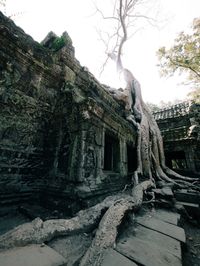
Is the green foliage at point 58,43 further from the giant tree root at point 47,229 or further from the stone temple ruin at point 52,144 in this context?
the giant tree root at point 47,229

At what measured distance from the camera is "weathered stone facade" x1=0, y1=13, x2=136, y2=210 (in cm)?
313

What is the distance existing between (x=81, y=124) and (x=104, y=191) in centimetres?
177

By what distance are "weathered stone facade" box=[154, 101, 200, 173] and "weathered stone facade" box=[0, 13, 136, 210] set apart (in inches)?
246

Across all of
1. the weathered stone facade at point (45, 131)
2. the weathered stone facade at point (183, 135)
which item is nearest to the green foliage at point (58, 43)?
the weathered stone facade at point (45, 131)

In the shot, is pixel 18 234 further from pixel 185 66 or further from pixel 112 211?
pixel 185 66

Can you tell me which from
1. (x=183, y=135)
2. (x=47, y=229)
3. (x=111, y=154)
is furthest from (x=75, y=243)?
(x=183, y=135)

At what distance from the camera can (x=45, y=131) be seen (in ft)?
12.9

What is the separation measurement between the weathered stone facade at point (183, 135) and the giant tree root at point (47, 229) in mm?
7838

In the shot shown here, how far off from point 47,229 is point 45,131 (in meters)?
2.53

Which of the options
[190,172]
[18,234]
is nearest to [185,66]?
[190,172]

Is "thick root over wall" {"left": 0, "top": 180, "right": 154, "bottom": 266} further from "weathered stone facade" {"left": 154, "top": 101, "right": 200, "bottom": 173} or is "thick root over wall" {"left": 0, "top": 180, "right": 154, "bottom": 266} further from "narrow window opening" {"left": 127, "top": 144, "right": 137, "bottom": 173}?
"weathered stone facade" {"left": 154, "top": 101, "right": 200, "bottom": 173}

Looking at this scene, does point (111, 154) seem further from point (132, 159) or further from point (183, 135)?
point (183, 135)

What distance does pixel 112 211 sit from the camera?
240 cm

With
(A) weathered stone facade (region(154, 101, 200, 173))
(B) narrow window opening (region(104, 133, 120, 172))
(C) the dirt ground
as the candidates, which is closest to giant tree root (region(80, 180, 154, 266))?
(C) the dirt ground
